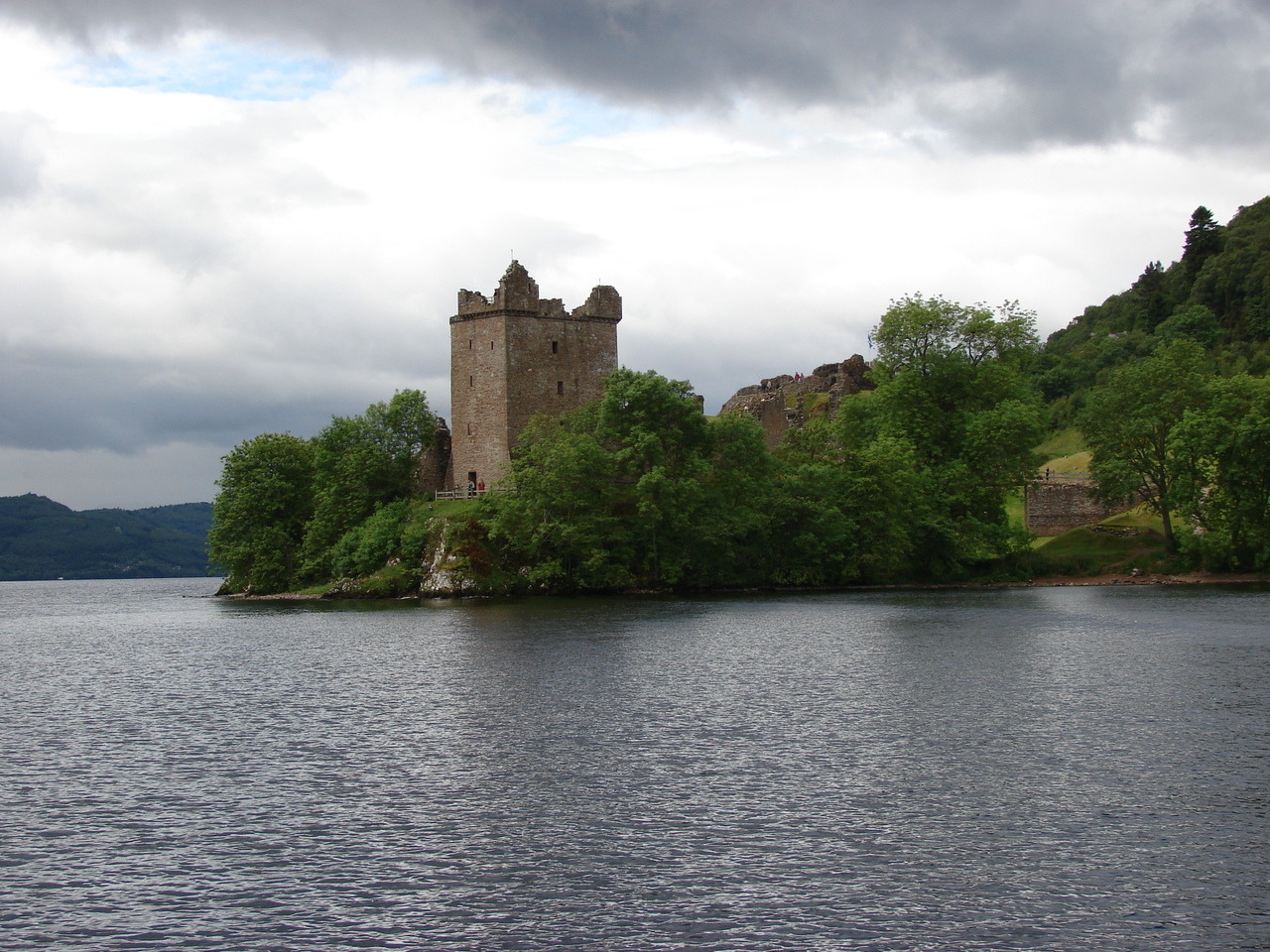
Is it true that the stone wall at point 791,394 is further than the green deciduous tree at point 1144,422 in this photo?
Yes

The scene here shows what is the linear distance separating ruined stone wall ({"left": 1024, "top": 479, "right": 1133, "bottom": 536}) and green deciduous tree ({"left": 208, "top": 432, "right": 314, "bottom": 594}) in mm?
44186

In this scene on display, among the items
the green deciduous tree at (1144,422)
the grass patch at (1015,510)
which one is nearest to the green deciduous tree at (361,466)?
the grass patch at (1015,510)

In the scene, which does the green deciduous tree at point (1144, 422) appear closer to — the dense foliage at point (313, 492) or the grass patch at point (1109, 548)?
the grass patch at point (1109, 548)

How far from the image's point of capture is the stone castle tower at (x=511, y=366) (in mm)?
72062

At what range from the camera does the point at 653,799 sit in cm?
1786

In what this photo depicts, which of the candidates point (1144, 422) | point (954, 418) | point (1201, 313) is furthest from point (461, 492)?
point (1201, 313)

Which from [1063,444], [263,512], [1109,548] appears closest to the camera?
[1109,548]

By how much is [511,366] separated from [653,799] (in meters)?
55.9

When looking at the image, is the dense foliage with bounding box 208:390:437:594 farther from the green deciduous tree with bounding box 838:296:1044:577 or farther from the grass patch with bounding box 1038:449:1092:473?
the grass patch with bounding box 1038:449:1092:473

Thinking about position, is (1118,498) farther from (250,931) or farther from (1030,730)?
(250,931)

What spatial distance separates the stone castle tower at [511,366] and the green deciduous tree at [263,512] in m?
10.6

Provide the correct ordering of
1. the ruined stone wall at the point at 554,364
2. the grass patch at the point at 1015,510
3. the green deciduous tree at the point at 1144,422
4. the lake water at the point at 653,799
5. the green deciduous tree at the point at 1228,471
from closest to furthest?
the lake water at the point at 653,799 < the green deciduous tree at the point at 1228,471 < the green deciduous tree at the point at 1144,422 < the ruined stone wall at the point at 554,364 < the grass patch at the point at 1015,510

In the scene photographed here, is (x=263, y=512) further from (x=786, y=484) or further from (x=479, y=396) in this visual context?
(x=786, y=484)

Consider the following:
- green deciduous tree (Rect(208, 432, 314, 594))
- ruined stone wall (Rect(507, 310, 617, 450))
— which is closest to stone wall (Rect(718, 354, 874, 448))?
ruined stone wall (Rect(507, 310, 617, 450))
